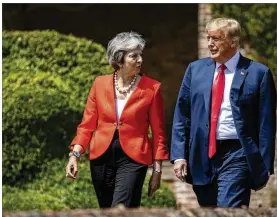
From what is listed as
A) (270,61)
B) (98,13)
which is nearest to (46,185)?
(270,61)

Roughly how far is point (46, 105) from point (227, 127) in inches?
141

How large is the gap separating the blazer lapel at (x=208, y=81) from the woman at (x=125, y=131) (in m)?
0.38

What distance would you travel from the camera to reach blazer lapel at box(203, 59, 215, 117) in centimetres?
693

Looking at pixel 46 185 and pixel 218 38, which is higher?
pixel 218 38

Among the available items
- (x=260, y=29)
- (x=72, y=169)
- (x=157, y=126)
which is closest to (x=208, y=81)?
(x=157, y=126)

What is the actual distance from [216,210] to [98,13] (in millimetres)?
10265

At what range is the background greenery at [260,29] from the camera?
11.2 m

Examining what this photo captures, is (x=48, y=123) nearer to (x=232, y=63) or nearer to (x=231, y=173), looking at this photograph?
(x=232, y=63)

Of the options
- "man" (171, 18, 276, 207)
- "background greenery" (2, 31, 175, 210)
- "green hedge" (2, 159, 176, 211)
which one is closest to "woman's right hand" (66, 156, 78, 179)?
"man" (171, 18, 276, 207)

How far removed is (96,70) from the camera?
1036 centimetres

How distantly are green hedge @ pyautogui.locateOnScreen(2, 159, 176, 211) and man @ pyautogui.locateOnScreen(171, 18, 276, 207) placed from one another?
2841 millimetres

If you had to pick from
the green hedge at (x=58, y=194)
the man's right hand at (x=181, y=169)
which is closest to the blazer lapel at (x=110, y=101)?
the man's right hand at (x=181, y=169)

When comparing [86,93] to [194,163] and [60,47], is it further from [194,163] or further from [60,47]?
[194,163]

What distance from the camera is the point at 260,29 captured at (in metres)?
11.2
